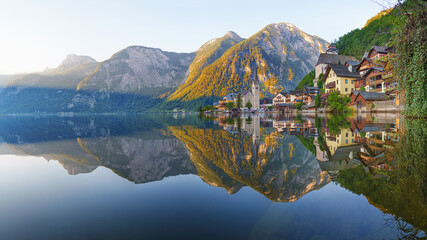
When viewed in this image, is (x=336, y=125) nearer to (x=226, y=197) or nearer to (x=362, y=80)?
(x=226, y=197)

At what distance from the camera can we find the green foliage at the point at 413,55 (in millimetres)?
12656

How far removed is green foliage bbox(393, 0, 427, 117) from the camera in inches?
498

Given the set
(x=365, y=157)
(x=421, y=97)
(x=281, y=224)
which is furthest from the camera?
(x=421, y=97)

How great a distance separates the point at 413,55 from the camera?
13672 mm

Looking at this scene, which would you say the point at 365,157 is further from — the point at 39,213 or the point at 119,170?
the point at 39,213

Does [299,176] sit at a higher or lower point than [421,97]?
lower

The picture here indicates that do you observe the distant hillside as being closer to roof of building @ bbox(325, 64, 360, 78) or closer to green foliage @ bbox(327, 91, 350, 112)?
roof of building @ bbox(325, 64, 360, 78)

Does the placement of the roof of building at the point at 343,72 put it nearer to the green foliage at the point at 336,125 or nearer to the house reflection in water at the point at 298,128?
the green foliage at the point at 336,125

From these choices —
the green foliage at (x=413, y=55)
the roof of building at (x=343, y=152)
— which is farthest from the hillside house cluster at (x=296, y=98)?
the roof of building at (x=343, y=152)

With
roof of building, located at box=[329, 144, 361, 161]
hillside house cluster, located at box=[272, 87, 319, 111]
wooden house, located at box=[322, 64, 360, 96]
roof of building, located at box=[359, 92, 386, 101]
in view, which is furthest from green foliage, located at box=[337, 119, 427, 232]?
hillside house cluster, located at box=[272, 87, 319, 111]

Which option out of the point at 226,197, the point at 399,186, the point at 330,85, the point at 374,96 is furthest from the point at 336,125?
the point at 330,85

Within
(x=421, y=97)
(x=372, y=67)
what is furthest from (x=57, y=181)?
(x=372, y=67)

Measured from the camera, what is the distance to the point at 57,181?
22.9ft

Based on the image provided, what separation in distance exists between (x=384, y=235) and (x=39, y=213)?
6.63 metres
